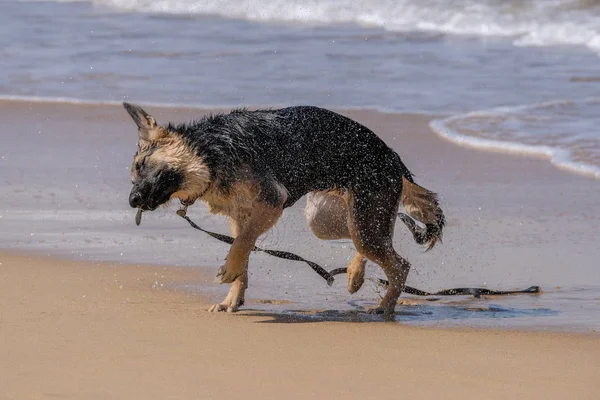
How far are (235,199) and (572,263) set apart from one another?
233 centimetres

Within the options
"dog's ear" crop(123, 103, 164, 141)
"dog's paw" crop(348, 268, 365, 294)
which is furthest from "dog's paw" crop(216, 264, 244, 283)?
"dog's paw" crop(348, 268, 365, 294)

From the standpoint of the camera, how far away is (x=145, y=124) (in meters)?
6.75

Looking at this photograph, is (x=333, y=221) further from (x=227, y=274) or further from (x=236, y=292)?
(x=227, y=274)

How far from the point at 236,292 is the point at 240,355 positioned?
1.24 meters

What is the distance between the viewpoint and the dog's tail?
307 inches

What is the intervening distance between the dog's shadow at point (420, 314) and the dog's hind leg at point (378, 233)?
5.3 inches

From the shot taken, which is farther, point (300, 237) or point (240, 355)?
point (300, 237)

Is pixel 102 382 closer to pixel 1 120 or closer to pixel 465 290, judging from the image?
pixel 465 290

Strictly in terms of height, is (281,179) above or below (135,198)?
above

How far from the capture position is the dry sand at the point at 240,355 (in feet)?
17.8

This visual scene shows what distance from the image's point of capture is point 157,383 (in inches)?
213

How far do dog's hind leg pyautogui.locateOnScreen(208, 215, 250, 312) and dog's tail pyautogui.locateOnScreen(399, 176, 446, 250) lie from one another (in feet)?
3.35

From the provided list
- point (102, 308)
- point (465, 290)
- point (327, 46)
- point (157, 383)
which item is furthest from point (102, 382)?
point (327, 46)

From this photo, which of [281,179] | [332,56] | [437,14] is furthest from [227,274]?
[437,14]
